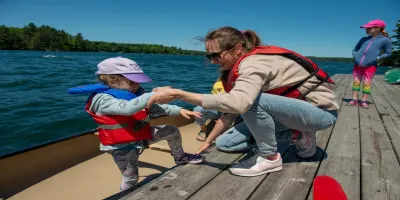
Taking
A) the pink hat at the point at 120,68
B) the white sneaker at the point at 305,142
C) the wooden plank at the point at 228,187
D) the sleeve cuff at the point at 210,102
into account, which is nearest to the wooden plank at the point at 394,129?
the white sneaker at the point at 305,142

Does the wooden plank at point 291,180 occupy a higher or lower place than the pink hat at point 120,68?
lower

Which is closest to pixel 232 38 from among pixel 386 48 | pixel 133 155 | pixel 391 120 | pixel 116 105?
pixel 116 105

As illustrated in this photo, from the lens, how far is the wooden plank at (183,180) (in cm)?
176

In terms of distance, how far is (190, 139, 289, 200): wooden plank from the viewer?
1760 millimetres

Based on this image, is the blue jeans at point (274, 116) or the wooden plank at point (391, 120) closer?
the blue jeans at point (274, 116)

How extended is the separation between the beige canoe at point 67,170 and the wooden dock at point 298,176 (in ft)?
3.63

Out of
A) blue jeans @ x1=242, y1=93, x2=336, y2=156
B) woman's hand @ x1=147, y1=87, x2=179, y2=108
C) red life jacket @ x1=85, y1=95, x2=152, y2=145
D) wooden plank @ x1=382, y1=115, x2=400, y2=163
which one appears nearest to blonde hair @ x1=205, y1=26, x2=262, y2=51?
blue jeans @ x1=242, y1=93, x2=336, y2=156

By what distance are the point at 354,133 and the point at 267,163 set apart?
1.89 metres

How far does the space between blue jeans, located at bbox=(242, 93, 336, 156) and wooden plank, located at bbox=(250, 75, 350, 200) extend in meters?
0.21

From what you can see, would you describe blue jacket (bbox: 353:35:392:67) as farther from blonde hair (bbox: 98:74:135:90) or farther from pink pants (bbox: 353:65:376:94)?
blonde hair (bbox: 98:74:135:90)

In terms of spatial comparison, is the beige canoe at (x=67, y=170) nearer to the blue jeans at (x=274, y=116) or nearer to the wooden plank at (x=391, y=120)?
the blue jeans at (x=274, y=116)

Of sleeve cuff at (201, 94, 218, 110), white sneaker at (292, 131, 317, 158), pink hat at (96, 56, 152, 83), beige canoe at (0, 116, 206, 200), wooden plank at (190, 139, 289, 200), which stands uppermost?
pink hat at (96, 56, 152, 83)

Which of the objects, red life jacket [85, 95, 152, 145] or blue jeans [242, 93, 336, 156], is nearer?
blue jeans [242, 93, 336, 156]

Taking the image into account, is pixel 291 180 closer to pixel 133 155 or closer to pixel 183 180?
pixel 183 180
